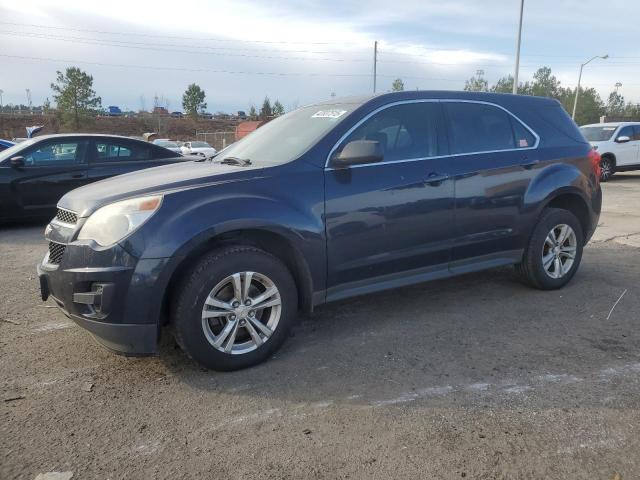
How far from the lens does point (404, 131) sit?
4070 mm

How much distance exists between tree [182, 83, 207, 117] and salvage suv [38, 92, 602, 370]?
223 feet

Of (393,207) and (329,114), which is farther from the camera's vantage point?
(329,114)

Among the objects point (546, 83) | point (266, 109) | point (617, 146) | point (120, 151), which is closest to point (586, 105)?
point (546, 83)

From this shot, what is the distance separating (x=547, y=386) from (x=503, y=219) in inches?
69.0

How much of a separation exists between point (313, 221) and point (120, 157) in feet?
19.8

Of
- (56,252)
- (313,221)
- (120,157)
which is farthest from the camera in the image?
(120,157)

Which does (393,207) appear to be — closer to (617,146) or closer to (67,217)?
(67,217)

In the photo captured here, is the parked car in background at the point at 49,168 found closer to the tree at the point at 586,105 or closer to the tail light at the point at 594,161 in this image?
the tail light at the point at 594,161

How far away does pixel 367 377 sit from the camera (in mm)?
3246

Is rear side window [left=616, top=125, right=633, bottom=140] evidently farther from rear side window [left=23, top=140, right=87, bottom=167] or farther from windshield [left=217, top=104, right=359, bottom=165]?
rear side window [left=23, top=140, right=87, bottom=167]

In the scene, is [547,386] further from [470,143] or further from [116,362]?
[116,362]

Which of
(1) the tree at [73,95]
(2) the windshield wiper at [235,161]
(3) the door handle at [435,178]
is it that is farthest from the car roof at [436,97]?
(1) the tree at [73,95]

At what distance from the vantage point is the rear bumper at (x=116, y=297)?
3.00 meters

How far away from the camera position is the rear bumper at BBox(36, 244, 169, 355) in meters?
3.00
